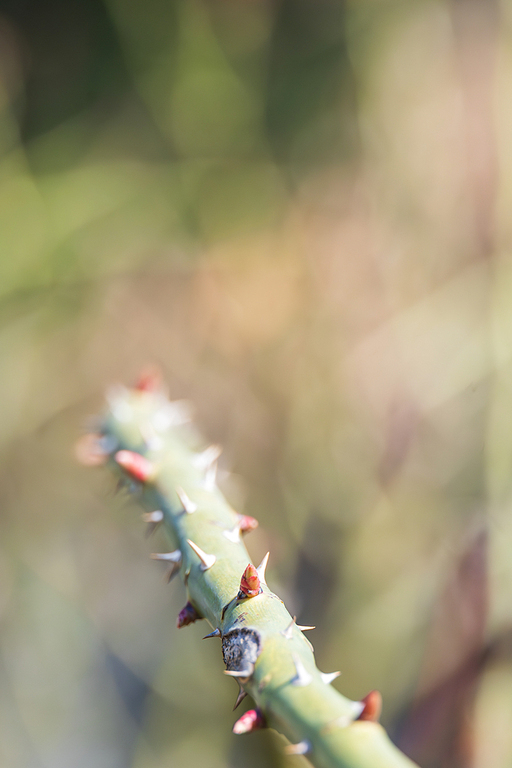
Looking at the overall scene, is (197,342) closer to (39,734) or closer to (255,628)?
(39,734)

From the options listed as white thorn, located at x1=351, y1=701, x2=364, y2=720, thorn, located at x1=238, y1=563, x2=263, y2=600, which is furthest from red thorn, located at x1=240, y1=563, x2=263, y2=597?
white thorn, located at x1=351, y1=701, x2=364, y2=720

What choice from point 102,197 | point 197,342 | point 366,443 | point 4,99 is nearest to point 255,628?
point 366,443

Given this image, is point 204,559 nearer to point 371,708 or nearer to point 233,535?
point 233,535

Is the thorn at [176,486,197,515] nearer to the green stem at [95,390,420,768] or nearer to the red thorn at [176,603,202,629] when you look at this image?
the green stem at [95,390,420,768]

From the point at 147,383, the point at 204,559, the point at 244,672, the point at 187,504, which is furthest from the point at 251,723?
the point at 147,383

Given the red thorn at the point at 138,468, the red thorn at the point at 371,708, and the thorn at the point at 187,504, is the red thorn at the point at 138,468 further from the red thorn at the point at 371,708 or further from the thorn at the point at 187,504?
the red thorn at the point at 371,708

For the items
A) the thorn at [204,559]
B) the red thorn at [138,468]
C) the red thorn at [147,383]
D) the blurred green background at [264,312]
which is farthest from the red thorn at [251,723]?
the blurred green background at [264,312]
